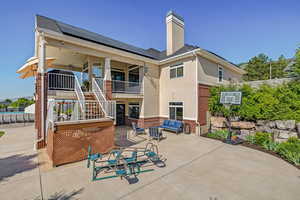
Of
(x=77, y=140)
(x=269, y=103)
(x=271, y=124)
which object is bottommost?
(x=77, y=140)

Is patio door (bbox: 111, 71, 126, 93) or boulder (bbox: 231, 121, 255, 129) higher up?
patio door (bbox: 111, 71, 126, 93)

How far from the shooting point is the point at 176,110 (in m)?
11.1

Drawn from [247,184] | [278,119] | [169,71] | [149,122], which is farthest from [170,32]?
[247,184]

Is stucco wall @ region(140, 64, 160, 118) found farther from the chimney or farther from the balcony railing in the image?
the chimney

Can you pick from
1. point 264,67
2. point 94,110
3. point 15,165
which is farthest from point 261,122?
point 264,67

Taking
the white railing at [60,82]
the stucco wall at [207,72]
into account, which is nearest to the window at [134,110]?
the white railing at [60,82]

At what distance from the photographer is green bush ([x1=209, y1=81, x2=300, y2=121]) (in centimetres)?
748

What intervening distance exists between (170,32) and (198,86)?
6012 millimetres

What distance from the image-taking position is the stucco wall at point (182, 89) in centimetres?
995

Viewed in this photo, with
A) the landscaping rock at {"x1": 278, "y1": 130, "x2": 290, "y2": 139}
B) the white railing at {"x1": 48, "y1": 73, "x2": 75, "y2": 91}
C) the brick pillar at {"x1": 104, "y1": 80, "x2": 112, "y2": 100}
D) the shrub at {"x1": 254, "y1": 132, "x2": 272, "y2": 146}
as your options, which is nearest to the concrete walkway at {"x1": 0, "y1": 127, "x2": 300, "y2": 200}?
the shrub at {"x1": 254, "y1": 132, "x2": 272, "y2": 146}

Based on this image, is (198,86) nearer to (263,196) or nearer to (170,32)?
(170,32)

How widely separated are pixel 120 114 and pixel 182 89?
6.90 meters

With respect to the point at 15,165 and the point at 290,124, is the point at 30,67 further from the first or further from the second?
the point at 290,124

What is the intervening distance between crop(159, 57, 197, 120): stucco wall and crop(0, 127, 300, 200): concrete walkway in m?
4.79
